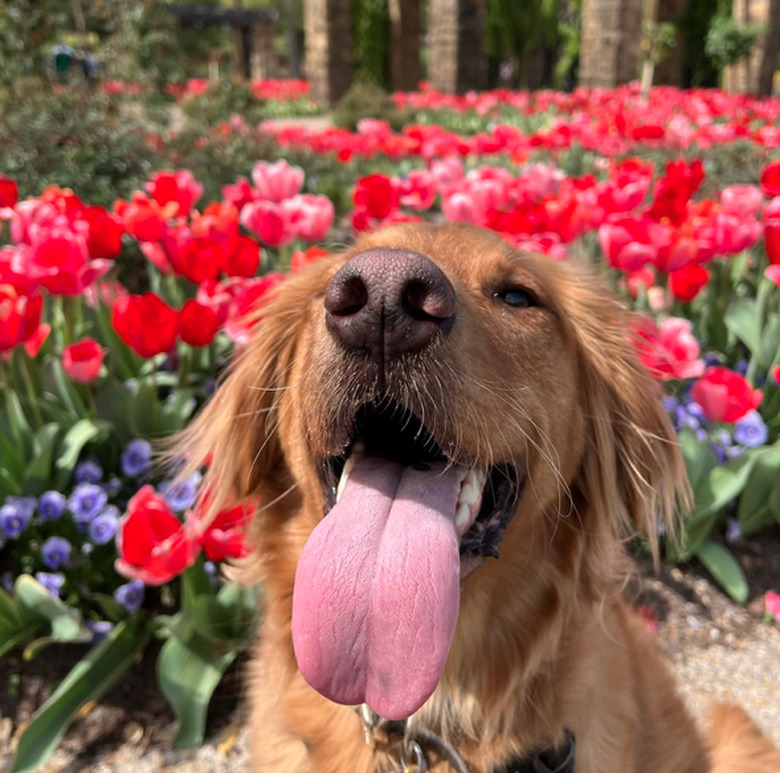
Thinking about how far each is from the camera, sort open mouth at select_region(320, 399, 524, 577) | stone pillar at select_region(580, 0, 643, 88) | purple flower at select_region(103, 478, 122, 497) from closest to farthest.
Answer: open mouth at select_region(320, 399, 524, 577) → purple flower at select_region(103, 478, 122, 497) → stone pillar at select_region(580, 0, 643, 88)

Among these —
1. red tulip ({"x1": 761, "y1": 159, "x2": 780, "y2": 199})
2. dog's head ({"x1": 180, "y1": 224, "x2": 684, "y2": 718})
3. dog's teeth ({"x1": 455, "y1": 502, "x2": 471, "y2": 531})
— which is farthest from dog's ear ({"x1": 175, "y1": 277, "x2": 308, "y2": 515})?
red tulip ({"x1": 761, "y1": 159, "x2": 780, "y2": 199})

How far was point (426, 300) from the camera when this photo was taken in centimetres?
128

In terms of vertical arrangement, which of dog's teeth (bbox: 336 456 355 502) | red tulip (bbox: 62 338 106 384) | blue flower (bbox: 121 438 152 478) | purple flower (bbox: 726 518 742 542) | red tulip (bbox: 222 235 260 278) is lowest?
purple flower (bbox: 726 518 742 542)

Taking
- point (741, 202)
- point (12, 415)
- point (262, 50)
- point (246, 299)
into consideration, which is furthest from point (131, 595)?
point (262, 50)

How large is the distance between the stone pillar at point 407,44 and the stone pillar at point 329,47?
2773 millimetres

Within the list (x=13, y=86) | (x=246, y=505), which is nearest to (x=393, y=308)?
(x=246, y=505)

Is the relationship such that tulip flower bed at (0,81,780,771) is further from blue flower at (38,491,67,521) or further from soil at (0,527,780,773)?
soil at (0,527,780,773)

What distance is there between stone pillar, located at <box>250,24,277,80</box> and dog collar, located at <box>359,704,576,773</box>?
41.0 meters

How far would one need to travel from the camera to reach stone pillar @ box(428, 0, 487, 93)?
49.5ft

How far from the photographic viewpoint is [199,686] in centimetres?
233

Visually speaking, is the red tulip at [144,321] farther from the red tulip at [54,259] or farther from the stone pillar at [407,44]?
the stone pillar at [407,44]

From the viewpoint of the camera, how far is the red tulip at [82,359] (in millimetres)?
2484

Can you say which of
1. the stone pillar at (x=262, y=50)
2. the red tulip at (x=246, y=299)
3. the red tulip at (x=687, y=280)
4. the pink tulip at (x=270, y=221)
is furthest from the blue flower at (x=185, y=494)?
the stone pillar at (x=262, y=50)

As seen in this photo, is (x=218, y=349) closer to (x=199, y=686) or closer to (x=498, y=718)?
(x=199, y=686)
